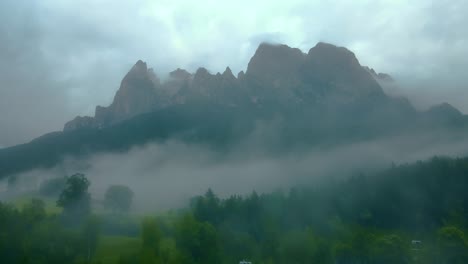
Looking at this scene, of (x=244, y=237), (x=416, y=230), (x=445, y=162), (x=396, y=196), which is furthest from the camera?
(x=445, y=162)

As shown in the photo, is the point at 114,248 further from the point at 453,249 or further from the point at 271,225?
the point at 453,249

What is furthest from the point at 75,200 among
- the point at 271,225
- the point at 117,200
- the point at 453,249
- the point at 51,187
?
the point at 453,249

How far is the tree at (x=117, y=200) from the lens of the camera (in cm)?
13712

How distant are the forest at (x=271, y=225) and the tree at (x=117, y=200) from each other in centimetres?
29

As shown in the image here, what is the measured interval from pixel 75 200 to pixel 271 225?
43.3 m

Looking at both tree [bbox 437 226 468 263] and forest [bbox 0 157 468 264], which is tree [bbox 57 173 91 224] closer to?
forest [bbox 0 157 468 264]

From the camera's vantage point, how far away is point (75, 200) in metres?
108

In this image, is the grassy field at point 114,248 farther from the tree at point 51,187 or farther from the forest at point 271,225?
the tree at point 51,187

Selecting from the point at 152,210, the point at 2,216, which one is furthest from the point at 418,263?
the point at 152,210

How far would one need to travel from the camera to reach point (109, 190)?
142250 millimetres

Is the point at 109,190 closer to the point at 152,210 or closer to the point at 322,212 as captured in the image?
the point at 152,210

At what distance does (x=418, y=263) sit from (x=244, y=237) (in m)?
31.2

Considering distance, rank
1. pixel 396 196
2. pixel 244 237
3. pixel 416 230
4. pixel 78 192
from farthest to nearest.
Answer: pixel 396 196 → pixel 416 230 → pixel 78 192 → pixel 244 237

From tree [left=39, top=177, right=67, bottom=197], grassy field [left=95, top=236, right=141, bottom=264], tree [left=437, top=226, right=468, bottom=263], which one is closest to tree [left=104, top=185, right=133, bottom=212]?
tree [left=39, top=177, right=67, bottom=197]
